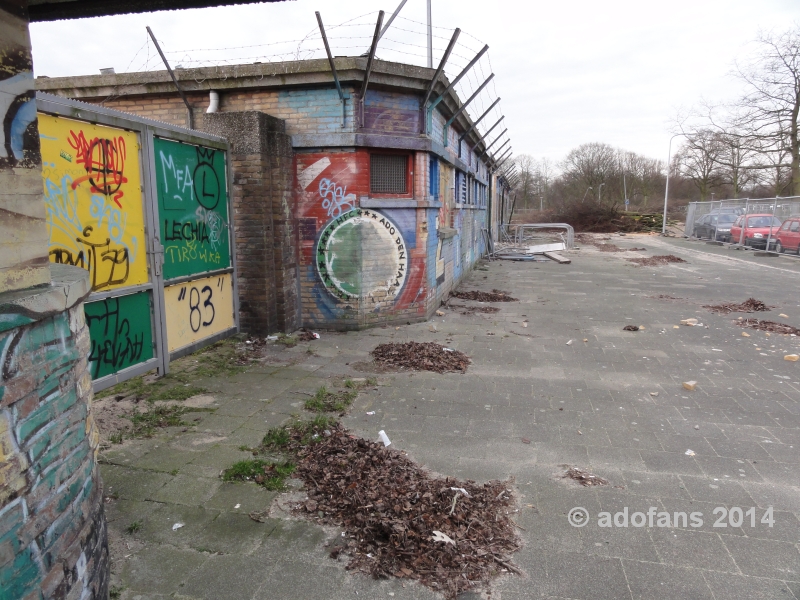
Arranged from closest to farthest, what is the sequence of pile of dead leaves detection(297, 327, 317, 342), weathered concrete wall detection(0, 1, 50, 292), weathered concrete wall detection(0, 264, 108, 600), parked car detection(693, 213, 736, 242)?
1. weathered concrete wall detection(0, 264, 108, 600)
2. weathered concrete wall detection(0, 1, 50, 292)
3. pile of dead leaves detection(297, 327, 317, 342)
4. parked car detection(693, 213, 736, 242)

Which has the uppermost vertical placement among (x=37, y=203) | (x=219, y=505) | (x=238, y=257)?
(x=37, y=203)

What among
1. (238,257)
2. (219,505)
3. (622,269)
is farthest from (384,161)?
(622,269)

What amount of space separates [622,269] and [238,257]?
13607 millimetres

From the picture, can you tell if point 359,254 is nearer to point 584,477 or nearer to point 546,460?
point 546,460

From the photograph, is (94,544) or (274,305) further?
(274,305)

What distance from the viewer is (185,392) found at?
534 cm

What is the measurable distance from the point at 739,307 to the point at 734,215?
20040 millimetres

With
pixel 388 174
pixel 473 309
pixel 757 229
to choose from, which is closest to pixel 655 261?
pixel 757 229

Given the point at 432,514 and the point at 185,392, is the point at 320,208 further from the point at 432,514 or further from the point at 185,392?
the point at 432,514

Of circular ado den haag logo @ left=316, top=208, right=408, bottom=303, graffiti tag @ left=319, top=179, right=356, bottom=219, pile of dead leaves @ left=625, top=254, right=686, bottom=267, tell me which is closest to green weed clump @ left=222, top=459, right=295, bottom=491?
circular ado den haag logo @ left=316, top=208, right=408, bottom=303

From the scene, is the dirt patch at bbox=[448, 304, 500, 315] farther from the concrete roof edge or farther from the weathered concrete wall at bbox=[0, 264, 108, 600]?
the weathered concrete wall at bbox=[0, 264, 108, 600]

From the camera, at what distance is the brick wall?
180 cm

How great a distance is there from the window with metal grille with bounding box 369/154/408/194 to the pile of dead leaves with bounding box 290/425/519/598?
193 inches

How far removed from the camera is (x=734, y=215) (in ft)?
87.8
